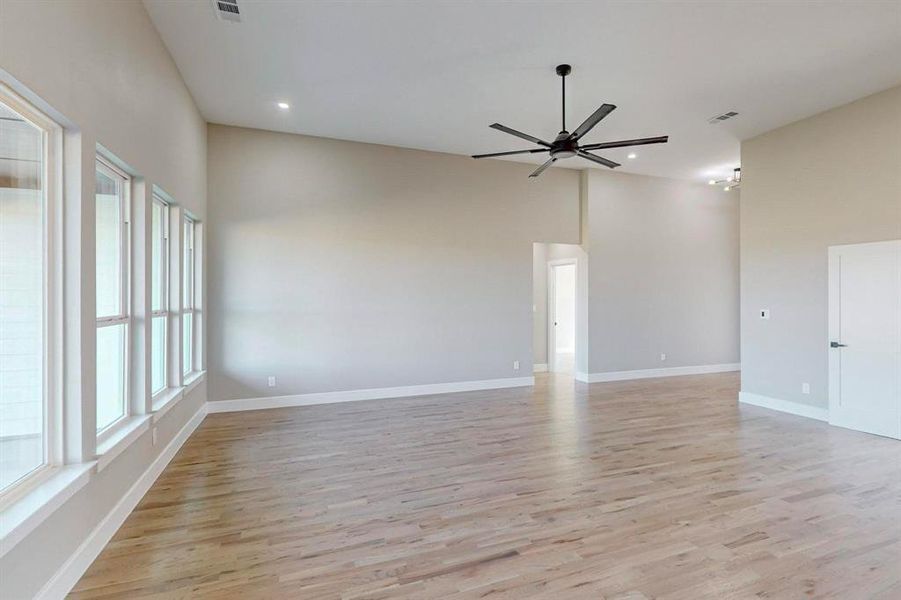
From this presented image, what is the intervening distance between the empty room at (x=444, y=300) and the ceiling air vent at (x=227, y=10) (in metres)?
0.04

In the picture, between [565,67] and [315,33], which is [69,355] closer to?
[315,33]

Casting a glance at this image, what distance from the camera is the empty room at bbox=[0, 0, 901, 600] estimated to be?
213 centimetres

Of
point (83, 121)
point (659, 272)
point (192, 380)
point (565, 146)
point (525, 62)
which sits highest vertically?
point (525, 62)

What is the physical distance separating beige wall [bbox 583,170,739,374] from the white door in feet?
9.15

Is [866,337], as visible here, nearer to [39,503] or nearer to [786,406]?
[786,406]

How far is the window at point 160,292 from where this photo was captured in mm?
3734

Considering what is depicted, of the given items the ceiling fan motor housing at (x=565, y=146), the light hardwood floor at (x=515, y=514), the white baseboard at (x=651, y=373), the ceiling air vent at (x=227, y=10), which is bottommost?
the light hardwood floor at (x=515, y=514)

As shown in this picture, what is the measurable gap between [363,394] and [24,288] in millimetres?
4257

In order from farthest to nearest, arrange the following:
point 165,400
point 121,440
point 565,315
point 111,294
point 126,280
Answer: point 565,315, point 165,400, point 126,280, point 111,294, point 121,440

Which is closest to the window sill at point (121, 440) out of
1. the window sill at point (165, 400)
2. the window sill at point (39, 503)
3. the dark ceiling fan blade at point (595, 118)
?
the window sill at point (39, 503)

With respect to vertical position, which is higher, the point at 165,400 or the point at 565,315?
the point at 565,315

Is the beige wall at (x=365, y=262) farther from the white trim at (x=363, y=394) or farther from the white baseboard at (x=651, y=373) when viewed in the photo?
the white baseboard at (x=651, y=373)

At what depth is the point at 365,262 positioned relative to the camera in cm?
600

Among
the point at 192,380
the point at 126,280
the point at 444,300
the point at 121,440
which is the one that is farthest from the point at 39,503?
the point at 444,300
